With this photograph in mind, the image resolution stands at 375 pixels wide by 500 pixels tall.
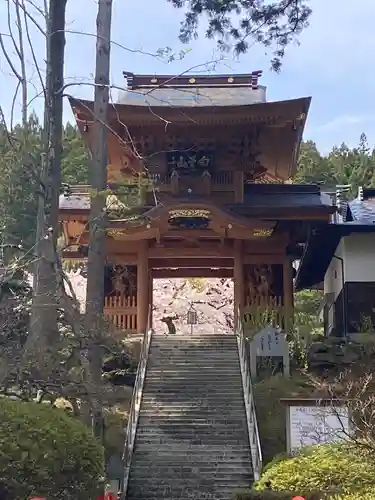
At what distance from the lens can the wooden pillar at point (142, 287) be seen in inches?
718

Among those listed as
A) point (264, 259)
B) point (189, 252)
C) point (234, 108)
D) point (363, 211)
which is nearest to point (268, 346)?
point (264, 259)

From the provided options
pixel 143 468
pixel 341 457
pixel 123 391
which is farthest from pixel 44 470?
pixel 123 391

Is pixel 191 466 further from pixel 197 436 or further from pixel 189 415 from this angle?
pixel 189 415

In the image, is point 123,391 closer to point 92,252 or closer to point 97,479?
point 92,252

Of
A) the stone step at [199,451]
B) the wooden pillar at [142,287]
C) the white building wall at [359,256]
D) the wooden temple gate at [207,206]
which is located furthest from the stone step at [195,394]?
the white building wall at [359,256]

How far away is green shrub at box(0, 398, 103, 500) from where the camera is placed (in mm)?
6535

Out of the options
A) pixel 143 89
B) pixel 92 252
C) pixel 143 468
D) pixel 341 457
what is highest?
pixel 143 89

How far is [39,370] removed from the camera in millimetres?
8930

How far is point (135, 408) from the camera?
13.1 meters

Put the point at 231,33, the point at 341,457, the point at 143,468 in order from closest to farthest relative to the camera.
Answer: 1. the point at 341,457
2. the point at 231,33
3. the point at 143,468

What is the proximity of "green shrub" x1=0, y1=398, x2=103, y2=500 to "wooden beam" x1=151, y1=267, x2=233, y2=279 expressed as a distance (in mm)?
13896

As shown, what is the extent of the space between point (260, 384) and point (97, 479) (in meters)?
7.03

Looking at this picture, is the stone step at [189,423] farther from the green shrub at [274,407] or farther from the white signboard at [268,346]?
the white signboard at [268,346]

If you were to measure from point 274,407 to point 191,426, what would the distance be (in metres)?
1.67
